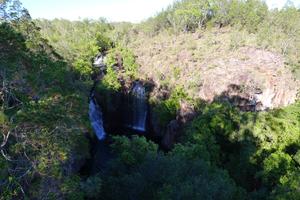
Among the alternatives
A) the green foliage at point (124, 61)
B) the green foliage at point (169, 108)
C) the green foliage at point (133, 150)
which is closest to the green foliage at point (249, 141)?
the green foliage at point (133, 150)

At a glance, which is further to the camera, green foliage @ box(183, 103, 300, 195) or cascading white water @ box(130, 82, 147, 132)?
cascading white water @ box(130, 82, 147, 132)

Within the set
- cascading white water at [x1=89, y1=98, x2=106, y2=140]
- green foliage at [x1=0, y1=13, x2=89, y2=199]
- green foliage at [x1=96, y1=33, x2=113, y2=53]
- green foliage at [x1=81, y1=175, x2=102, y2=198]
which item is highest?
green foliage at [x1=96, y1=33, x2=113, y2=53]

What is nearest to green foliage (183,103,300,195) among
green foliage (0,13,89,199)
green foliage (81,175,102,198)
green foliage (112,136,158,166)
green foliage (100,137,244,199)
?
green foliage (112,136,158,166)

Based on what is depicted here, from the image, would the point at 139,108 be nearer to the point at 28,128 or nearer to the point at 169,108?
the point at 169,108

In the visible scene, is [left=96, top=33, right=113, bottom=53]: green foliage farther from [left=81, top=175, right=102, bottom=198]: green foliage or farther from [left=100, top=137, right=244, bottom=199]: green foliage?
[left=81, top=175, right=102, bottom=198]: green foliage

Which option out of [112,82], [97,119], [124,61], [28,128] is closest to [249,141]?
[28,128]

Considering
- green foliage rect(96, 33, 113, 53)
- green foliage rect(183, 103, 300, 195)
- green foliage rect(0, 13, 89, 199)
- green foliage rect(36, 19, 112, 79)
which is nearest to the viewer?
A: green foliage rect(0, 13, 89, 199)

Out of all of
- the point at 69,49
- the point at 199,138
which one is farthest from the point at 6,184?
the point at 69,49

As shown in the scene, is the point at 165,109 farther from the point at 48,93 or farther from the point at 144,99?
the point at 48,93

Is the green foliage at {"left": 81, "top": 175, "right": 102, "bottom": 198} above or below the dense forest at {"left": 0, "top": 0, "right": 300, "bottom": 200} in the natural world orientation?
below
